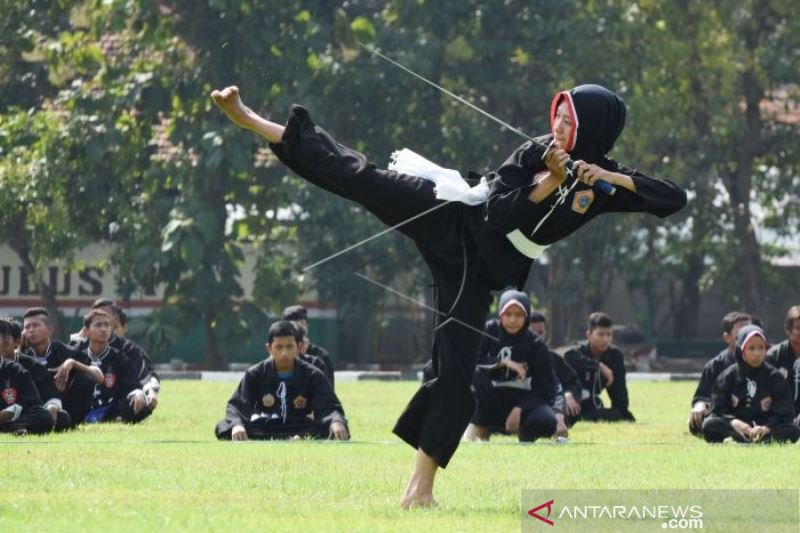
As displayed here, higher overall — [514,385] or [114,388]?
[514,385]

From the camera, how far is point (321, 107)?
3375cm

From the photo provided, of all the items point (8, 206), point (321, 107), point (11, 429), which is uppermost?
point (321, 107)

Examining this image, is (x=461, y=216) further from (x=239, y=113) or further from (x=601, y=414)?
(x=601, y=414)

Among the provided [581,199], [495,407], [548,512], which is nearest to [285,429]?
[495,407]

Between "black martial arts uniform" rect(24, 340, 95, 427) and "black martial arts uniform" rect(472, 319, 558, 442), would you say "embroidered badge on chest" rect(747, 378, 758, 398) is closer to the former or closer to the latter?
"black martial arts uniform" rect(472, 319, 558, 442)

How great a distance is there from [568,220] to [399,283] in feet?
95.8

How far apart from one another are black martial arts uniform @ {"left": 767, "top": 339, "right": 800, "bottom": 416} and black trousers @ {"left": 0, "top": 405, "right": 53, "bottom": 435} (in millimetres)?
5677

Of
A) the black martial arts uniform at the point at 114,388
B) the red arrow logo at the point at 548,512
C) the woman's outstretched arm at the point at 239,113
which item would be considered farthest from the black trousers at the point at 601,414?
the red arrow logo at the point at 548,512

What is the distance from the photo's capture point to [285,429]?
13594 mm

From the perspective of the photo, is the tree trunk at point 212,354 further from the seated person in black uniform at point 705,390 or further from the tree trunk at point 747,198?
the seated person in black uniform at point 705,390

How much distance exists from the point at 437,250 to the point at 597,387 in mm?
9345

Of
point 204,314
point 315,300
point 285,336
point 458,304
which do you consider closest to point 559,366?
point 285,336

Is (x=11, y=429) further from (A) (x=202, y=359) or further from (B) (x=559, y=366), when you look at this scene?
(A) (x=202, y=359)

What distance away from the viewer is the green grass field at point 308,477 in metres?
7.82
